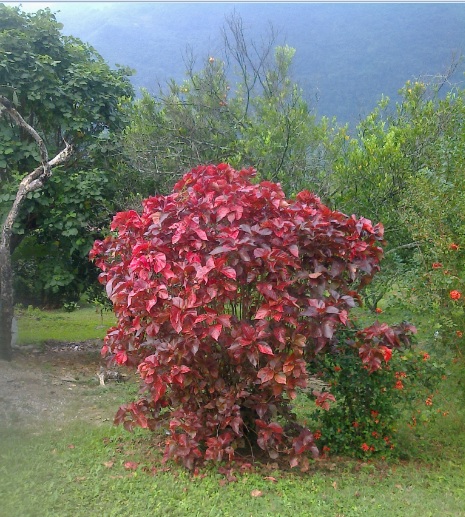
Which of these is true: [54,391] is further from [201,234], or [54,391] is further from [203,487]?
[201,234]

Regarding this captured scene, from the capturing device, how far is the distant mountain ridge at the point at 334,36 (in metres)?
8.29

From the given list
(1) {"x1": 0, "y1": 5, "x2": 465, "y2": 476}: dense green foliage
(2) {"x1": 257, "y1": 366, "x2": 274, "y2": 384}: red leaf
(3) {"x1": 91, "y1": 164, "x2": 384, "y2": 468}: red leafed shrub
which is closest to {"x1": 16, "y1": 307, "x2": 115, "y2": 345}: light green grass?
(1) {"x1": 0, "y1": 5, "x2": 465, "y2": 476}: dense green foliage

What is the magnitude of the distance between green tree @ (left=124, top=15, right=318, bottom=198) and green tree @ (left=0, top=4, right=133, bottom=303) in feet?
2.45

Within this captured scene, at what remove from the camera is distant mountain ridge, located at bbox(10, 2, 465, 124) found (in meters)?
8.29

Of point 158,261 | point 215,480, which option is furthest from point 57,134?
point 215,480

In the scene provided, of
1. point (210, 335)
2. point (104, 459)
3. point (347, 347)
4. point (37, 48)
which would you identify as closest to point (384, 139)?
point (347, 347)

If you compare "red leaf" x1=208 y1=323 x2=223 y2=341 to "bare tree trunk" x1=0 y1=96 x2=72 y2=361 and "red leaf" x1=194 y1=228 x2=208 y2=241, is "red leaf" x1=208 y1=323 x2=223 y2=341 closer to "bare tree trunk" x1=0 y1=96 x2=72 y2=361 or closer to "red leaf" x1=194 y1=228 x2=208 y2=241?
"red leaf" x1=194 y1=228 x2=208 y2=241

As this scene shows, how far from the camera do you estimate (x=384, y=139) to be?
5.95 meters

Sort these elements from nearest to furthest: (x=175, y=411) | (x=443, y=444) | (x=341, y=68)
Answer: (x=175, y=411)
(x=443, y=444)
(x=341, y=68)

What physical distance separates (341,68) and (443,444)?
18.8 ft

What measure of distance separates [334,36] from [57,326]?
22.0 feet

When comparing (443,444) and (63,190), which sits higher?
(63,190)

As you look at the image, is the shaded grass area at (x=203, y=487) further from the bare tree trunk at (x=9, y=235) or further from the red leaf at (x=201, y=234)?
the bare tree trunk at (x=9, y=235)

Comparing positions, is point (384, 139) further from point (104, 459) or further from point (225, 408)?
point (104, 459)
